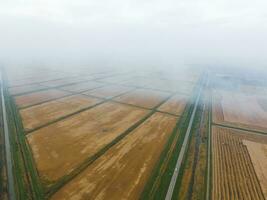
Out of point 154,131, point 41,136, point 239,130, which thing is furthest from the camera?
point 239,130

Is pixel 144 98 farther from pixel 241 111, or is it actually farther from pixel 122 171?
pixel 122 171

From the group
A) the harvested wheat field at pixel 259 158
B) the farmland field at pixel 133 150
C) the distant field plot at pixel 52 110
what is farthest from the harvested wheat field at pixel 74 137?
the harvested wheat field at pixel 259 158

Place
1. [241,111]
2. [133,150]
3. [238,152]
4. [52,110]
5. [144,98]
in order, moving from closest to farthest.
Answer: [133,150]
[238,152]
[52,110]
[241,111]
[144,98]

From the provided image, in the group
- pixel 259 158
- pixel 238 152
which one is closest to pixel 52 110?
pixel 238 152

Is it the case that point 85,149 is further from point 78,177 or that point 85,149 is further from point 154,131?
point 154,131

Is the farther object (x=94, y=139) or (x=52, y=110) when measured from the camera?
(x=52, y=110)

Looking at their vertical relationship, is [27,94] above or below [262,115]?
→ above

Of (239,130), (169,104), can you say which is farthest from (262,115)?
(169,104)
